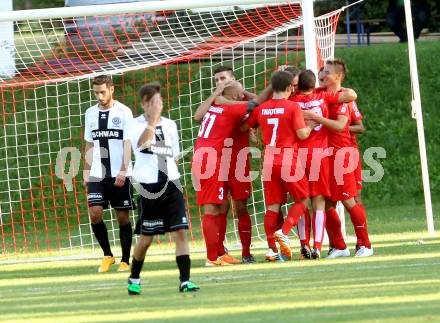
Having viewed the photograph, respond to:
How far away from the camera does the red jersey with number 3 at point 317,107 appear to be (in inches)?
512

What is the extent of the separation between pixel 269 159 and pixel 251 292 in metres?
2.92

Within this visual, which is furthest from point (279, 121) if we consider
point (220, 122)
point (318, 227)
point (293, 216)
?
point (318, 227)

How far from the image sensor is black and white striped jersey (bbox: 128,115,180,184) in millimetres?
10312

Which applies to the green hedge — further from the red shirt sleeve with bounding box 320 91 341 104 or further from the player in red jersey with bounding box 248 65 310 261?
the player in red jersey with bounding box 248 65 310 261

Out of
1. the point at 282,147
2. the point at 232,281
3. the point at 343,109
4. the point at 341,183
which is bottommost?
the point at 232,281

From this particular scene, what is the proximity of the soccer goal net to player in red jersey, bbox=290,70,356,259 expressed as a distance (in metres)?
1.85

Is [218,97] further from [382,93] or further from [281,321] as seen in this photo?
[382,93]

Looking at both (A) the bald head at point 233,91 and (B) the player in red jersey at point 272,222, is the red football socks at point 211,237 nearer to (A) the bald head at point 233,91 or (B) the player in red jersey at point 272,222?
(B) the player in red jersey at point 272,222

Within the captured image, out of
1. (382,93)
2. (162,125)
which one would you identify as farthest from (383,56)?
(162,125)

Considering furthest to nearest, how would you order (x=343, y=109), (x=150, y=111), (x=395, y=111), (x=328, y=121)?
(x=395, y=111), (x=343, y=109), (x=328, y=121), (x=150, y=111)

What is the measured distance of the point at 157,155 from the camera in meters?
10.3

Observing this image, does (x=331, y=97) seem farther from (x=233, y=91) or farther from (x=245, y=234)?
(x=245, y=234)

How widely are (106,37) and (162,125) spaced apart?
8.02 m

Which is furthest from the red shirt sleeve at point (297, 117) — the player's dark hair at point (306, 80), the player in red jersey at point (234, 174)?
the player in red jersey at point (234, 174)
